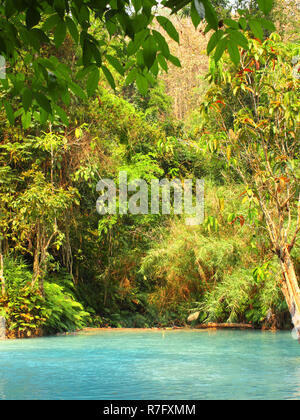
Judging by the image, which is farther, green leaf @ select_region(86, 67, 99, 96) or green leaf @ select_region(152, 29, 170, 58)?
green leaf @ select_region(86, 67, 99, 96)

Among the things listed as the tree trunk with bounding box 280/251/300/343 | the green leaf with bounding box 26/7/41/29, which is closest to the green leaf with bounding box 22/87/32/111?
the green leaf with bounding box 26/7/41/29

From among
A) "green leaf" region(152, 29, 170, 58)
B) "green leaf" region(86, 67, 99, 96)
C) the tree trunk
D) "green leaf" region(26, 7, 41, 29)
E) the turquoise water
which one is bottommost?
the turquoise water

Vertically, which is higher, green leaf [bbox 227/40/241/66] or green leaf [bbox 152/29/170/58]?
green leaf [bbox 152/29/170/58]

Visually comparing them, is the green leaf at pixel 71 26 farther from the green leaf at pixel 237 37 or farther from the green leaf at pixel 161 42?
the green leaf at pixel 237 37

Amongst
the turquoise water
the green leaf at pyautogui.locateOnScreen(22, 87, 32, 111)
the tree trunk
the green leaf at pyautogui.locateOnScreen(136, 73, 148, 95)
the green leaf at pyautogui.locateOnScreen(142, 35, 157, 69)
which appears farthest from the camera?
the tree trunk

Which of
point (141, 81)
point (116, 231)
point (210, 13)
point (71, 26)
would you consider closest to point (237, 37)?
point (210, 13)

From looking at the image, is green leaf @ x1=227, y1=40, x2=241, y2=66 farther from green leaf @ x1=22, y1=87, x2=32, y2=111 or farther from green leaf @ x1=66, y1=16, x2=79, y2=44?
green leaf @ x1=22, y1=87, x2=32, y2=111

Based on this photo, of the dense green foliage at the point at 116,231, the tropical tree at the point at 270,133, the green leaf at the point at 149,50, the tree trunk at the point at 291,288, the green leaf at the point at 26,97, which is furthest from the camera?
the dense green foliage at the point at 116,231

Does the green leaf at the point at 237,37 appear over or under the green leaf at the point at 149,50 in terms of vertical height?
over

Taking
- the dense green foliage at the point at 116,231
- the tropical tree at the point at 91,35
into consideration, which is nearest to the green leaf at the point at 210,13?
the tropical tree at the point at 91,35

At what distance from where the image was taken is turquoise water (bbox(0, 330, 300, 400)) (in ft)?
16.9

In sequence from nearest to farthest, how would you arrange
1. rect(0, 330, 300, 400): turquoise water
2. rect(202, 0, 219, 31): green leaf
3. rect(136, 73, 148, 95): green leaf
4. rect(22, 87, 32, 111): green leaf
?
rect(202, 0, 219, 31): green leaf < rect(22, 87, 32, 111): green leaf < rect(136, 73, 148, 95): green leaf < rect(0, 330, 300, 400): turquoise water

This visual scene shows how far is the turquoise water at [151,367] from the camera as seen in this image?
5141mm

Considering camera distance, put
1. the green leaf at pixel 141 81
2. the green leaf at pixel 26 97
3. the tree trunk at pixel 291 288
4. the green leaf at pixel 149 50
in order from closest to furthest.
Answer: the green leaf at pixel 149 50
the green leaf at pixel 26 97
the green leaf at pixel 141 81
the tree trunk at pixel 291 288
